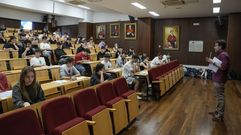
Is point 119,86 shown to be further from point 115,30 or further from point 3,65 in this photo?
point 115,30

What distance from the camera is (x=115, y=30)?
1479 centimetres

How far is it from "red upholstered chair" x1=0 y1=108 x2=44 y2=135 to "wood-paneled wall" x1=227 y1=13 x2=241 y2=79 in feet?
33.9

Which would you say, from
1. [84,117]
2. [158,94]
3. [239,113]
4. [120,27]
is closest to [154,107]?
[158,94]

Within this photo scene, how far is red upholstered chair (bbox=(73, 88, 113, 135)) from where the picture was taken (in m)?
2.97

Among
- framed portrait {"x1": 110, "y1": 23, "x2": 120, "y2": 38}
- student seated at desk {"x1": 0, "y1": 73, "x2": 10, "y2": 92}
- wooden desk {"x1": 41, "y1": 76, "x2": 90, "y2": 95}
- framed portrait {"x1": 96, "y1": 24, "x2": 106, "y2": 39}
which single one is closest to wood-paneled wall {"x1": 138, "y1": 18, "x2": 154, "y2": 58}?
framed portrait {"x1": 110, "y1": 23, "x2": 120, "y2": 38}

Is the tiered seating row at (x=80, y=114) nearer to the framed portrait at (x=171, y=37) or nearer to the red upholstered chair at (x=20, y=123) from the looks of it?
the red upholstered chair at (x=20, y=123)

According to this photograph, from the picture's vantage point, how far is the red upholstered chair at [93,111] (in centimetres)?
297

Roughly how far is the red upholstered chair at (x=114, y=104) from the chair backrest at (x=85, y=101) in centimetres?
20

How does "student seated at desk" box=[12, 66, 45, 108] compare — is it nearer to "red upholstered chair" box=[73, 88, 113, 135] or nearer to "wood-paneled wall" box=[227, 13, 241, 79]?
"red upholstered chair" box=[73, 88, 113, 135]

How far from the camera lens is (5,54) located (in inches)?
270

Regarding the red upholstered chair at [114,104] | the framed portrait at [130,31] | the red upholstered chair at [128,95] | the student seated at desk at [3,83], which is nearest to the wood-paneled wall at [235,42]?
the framed portrait at [130,31]

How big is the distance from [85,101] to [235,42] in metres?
9.50

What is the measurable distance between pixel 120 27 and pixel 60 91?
1097 cm

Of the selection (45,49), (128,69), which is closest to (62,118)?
(128,69)
